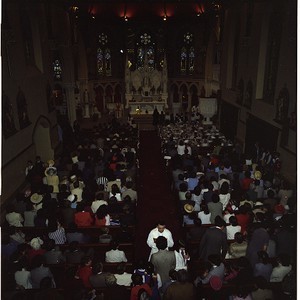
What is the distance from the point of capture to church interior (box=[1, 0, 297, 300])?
491 inches

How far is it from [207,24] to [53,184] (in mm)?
25961

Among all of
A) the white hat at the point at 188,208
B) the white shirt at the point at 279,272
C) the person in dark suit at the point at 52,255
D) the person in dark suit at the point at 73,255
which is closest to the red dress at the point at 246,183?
the white hat at the point at 188,208

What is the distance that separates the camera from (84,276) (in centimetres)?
673

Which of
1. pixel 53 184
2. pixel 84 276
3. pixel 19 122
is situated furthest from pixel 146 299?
pixel 19 122

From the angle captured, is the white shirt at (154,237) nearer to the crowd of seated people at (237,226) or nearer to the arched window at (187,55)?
the crowd of seated people at (237,226)

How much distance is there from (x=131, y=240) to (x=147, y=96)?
83.4ft

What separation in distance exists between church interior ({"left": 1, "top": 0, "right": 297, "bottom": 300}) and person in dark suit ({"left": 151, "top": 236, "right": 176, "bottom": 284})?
47.0 inches

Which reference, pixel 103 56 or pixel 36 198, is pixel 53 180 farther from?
pixel 103 56

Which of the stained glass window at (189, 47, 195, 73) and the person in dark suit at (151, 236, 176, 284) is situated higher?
the stained glass window at (189, 47, 195, 73)

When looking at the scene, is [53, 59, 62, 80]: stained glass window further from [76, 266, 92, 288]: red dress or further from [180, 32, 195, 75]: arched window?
[76, 266, 92, 288]: red dress

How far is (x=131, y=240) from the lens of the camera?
8.70 metres

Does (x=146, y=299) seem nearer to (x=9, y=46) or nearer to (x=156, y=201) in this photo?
(x=156, y=201)

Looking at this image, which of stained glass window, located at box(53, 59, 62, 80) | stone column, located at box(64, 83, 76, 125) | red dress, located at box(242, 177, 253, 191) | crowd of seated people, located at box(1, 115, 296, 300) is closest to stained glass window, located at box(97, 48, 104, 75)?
stained glass window, located at box(53, 59, 62, 80)

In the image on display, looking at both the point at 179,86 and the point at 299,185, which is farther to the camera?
the point at 179,86
